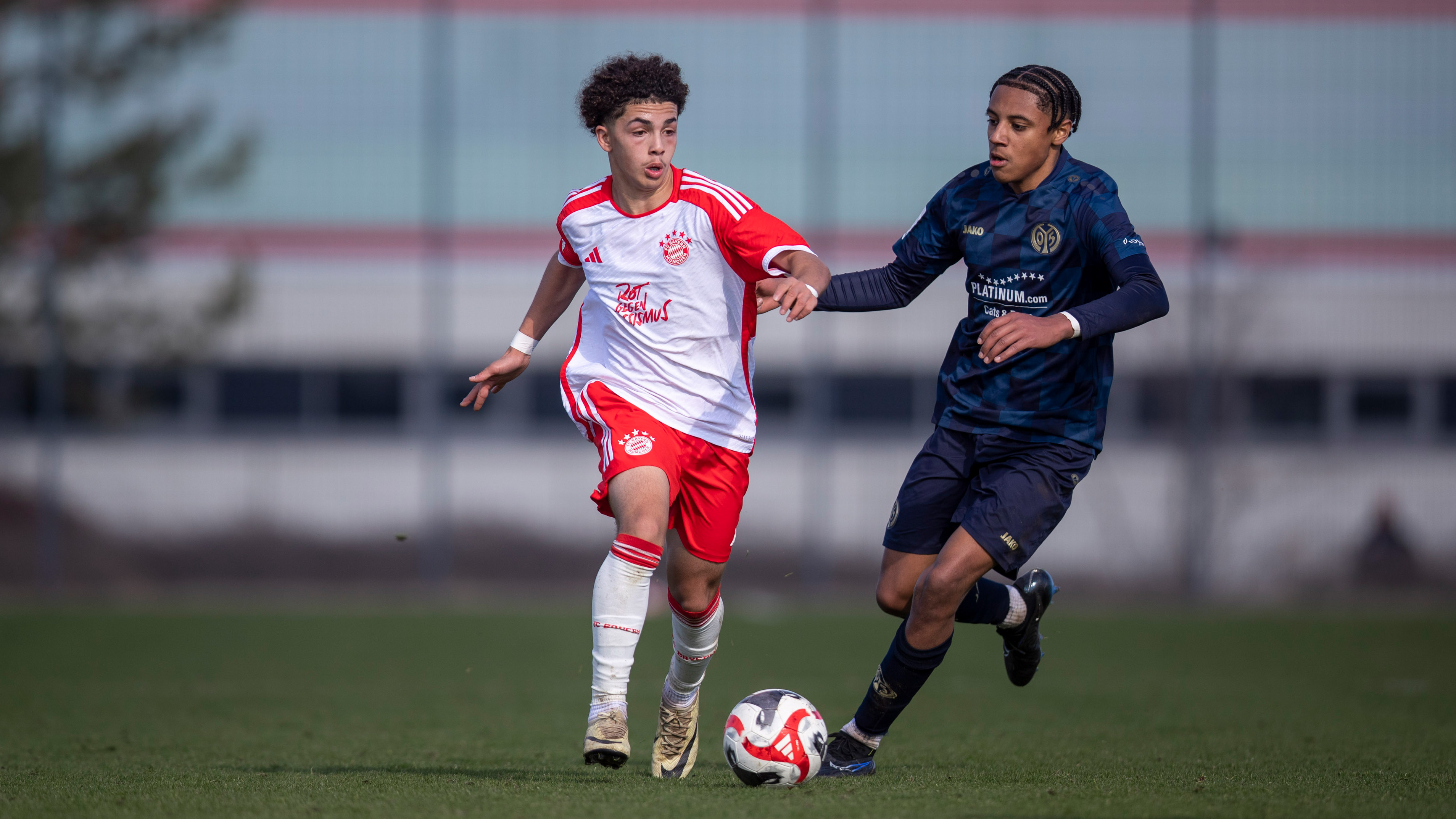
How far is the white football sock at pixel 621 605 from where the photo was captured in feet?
14.0

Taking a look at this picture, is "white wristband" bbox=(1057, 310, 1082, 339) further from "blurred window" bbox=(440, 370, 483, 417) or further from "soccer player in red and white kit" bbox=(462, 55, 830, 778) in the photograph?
"blurred window" bbox=(440, 370, 483, 417)

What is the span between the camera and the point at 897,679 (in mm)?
4688

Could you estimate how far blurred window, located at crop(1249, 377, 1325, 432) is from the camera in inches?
642

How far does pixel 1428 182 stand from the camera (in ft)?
51.7

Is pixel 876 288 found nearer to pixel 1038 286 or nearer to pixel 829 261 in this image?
pixel 1038 286

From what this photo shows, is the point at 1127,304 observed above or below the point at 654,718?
above

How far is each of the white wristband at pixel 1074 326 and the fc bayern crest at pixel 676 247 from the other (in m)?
1.23

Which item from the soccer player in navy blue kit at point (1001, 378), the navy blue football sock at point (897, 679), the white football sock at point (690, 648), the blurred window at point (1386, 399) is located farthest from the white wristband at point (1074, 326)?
the blurred window at point (1386, 399)

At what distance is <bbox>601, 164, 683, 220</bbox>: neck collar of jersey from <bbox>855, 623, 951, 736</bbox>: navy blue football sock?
1587mm

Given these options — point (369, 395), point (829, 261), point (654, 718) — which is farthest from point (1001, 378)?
point (369, 395)

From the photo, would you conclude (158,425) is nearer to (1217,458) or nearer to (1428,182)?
(1217,458)

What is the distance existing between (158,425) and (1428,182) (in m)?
14.9

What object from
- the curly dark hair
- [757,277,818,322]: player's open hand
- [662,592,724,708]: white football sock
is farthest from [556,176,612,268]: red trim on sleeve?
[662,592,724,708]: white football sock

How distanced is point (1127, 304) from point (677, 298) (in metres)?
1.43
